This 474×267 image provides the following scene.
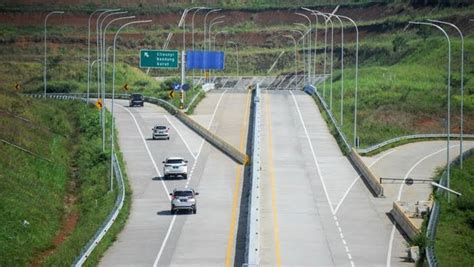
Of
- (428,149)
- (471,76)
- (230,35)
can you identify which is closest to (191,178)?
(428,149)

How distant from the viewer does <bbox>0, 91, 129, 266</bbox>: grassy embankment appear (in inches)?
2190

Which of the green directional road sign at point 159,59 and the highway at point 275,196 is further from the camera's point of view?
the green directional road sign at point 159,59

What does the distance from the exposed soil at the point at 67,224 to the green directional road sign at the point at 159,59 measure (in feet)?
147

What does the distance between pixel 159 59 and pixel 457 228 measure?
228 feet

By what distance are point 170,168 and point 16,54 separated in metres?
110

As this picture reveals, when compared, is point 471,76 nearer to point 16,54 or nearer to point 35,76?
point 35,76

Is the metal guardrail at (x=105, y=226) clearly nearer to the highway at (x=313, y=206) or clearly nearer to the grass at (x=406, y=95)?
the highway at (x=313, y=206)

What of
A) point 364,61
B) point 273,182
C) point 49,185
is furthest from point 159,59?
point 273,182

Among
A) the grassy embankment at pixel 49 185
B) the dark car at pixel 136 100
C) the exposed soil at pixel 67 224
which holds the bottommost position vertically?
the exposed soil at pixel 67 224

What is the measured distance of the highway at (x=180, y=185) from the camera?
4931cm

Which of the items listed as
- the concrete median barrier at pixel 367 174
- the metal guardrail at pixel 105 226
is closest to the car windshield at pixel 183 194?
the metal guardrail at pixel 105 226

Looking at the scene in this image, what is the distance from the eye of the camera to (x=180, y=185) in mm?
68562

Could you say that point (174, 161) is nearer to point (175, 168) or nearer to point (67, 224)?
A: point (175, 168)

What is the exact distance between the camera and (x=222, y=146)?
82.9m
